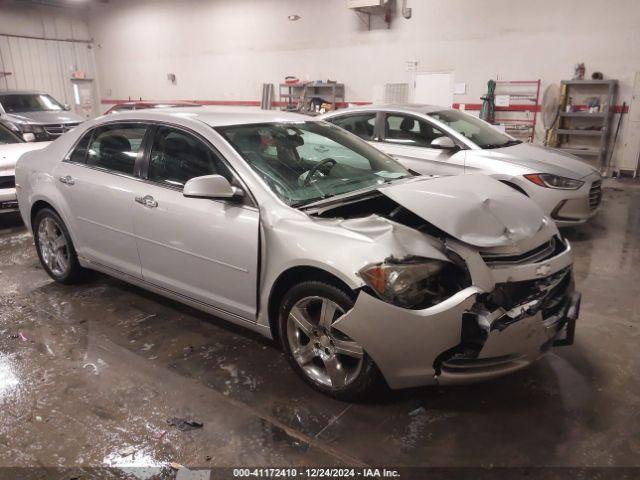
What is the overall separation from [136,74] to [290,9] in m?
6.76

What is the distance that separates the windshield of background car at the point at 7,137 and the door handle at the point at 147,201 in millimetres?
4653

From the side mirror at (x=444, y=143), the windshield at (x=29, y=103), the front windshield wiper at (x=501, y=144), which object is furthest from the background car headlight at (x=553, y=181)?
the windshield at (x=29, y=103)

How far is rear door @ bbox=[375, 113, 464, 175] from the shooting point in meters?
5.31

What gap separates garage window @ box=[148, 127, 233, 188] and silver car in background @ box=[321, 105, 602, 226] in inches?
117

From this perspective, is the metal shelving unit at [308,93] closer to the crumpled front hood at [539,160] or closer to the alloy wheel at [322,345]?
the crumpled front hood at [539,160]

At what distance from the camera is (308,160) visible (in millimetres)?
3027

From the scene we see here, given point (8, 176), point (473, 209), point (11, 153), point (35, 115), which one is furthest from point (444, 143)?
point (35, 115)

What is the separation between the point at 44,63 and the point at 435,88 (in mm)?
13329

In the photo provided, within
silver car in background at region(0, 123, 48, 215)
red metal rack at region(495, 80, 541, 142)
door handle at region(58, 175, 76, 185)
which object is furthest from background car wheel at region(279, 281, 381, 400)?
red metal rack at region(495, 80, 541, 142)

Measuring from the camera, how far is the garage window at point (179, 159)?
284cm

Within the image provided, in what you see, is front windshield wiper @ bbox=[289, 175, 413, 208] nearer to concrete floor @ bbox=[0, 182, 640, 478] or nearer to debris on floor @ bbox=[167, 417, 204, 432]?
concrete floor @ bbox=[0, 182, 640, 478]

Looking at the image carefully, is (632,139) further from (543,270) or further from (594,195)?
(543,270)

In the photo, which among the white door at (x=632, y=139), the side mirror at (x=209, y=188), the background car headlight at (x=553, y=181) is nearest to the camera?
the side mirror at (x=209, y=188)

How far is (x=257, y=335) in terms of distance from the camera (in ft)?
10.6
